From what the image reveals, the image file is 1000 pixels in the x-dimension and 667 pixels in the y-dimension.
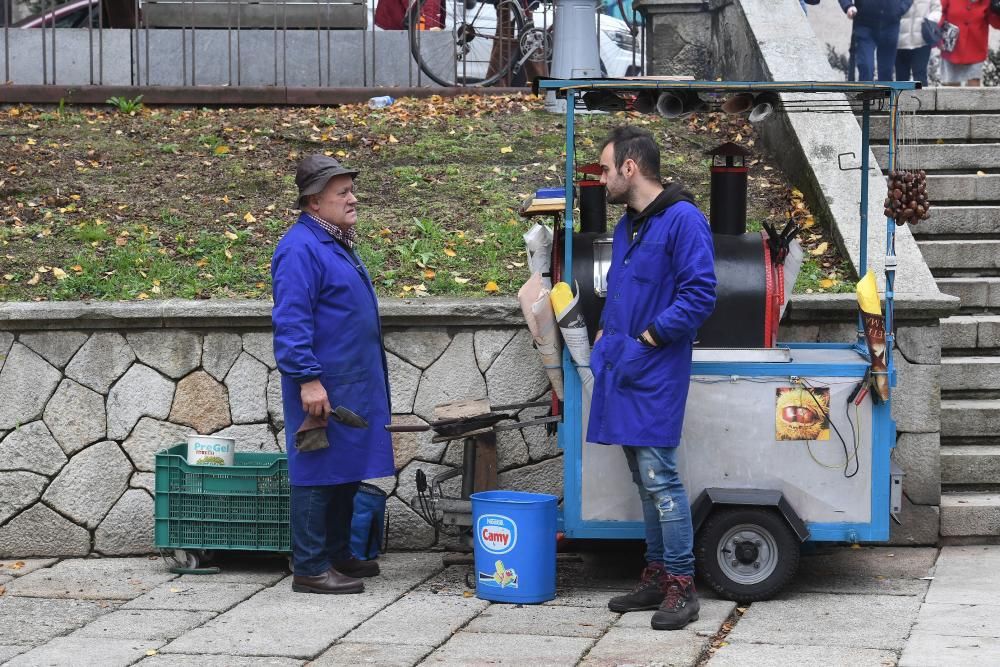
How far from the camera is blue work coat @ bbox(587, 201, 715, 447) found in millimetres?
5496

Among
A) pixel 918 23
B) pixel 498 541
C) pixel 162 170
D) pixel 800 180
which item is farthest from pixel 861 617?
pixel 918 23

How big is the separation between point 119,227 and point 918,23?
8.47 meters

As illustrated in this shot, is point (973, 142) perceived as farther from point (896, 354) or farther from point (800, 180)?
point (896, 354)

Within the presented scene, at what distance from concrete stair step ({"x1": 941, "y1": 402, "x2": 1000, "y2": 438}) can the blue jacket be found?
641cm

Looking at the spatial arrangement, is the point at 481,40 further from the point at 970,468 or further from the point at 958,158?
the point at 970,468

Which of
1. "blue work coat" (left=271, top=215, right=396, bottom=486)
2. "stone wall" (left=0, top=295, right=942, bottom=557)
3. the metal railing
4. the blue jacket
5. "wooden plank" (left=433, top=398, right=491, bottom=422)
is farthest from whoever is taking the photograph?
the blue jacket

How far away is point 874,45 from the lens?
511 inches

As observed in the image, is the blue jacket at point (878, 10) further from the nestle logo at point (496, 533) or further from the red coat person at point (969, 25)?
the nestle logo at point (496, 533)

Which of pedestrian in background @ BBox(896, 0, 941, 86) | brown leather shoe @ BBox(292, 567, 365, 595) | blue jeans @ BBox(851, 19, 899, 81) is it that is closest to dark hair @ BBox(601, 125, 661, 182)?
brown leather shoe @ BBox(292, 567, 365, 595)

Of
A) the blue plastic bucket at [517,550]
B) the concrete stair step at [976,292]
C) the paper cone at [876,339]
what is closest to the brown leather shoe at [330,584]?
the blue plastic bucket at [517,550]

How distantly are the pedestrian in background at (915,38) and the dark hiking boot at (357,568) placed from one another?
8.64 metres

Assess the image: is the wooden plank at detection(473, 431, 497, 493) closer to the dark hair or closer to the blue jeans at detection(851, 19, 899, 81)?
the dark hair

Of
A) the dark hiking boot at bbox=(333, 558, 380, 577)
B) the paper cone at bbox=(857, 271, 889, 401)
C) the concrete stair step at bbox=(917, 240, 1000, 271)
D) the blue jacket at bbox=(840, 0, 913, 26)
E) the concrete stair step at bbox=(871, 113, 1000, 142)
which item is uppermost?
the blue jacket at bbox=(840, 0, 913, 26)

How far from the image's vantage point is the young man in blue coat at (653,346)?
5516 millimetres
